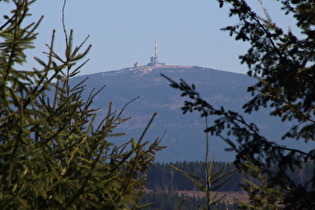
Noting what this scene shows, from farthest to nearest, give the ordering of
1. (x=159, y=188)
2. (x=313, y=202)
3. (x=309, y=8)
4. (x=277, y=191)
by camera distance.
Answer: (x=159, y=188) → (x=277, y=191) → (x=309, y=8) → (x=313, y=202)

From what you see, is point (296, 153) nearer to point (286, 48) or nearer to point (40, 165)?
point (286, 48)

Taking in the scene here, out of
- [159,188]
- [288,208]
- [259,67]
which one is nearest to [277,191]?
[288,208]

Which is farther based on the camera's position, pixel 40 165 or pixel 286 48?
pixel 286 48

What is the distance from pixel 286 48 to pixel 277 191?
2.40 meters

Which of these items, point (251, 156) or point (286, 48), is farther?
point (286, 48)

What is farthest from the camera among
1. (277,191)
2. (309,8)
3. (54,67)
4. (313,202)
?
(277,191)

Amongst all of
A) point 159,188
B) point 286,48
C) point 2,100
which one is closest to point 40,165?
point 2,100

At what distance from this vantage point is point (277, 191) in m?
9.05

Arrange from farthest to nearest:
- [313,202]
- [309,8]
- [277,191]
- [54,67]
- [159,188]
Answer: [159,188] → [277,191] → [309,8] → [313,202] → [54,67]

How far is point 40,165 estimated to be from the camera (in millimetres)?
4375

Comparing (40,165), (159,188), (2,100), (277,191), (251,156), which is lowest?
(159,188)

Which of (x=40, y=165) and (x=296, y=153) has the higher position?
(x=40, y=165)

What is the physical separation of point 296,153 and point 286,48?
6.30 ft

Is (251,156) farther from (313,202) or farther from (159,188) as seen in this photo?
(159,188)
